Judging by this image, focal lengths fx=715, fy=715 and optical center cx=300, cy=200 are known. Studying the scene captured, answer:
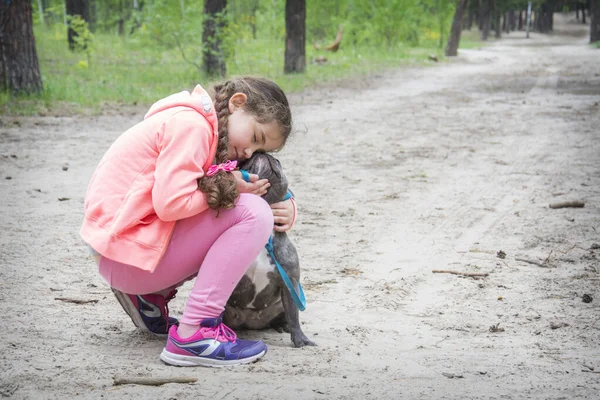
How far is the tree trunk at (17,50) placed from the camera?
995 cm

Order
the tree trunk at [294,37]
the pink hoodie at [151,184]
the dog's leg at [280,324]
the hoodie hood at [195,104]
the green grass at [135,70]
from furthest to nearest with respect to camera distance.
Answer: the tree trunk at [294,37], the green grass at [135,70], the dog's leg at [280,324], the hoodie hood at [195,104], the pink hoodie at [151,184]

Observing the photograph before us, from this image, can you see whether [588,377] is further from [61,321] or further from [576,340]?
[61,321]

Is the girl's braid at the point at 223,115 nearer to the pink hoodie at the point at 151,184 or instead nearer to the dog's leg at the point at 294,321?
the pink hoodie at the point at 151,184

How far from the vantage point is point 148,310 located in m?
3.21

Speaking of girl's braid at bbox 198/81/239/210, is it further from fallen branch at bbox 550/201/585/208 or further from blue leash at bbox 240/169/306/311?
fallen branch at bbox 550/201/585/208

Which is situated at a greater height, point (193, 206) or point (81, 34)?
point (81, 34)

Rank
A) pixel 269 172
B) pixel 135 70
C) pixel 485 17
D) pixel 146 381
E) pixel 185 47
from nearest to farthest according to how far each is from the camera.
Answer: pixel 146 381 < pixel 269 172 < pixel 185 47 < pixel 135 70 < pixel 485 17

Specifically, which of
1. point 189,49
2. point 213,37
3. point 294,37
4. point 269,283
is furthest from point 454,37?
point 269,283

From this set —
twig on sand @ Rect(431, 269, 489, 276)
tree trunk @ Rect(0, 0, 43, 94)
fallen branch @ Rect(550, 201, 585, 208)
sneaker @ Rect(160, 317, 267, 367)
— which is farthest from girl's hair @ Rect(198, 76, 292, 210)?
tree trunk @ Rect(0, 0, 43, 94)

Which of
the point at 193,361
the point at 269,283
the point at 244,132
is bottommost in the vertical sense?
the point at 193,361

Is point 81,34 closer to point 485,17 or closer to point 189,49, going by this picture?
point 189,49

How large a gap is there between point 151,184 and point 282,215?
0.62 meters

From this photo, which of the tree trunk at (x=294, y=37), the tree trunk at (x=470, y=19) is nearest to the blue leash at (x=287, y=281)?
the tree trunk at (x=294, y=37)

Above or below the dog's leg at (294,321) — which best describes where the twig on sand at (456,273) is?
below
